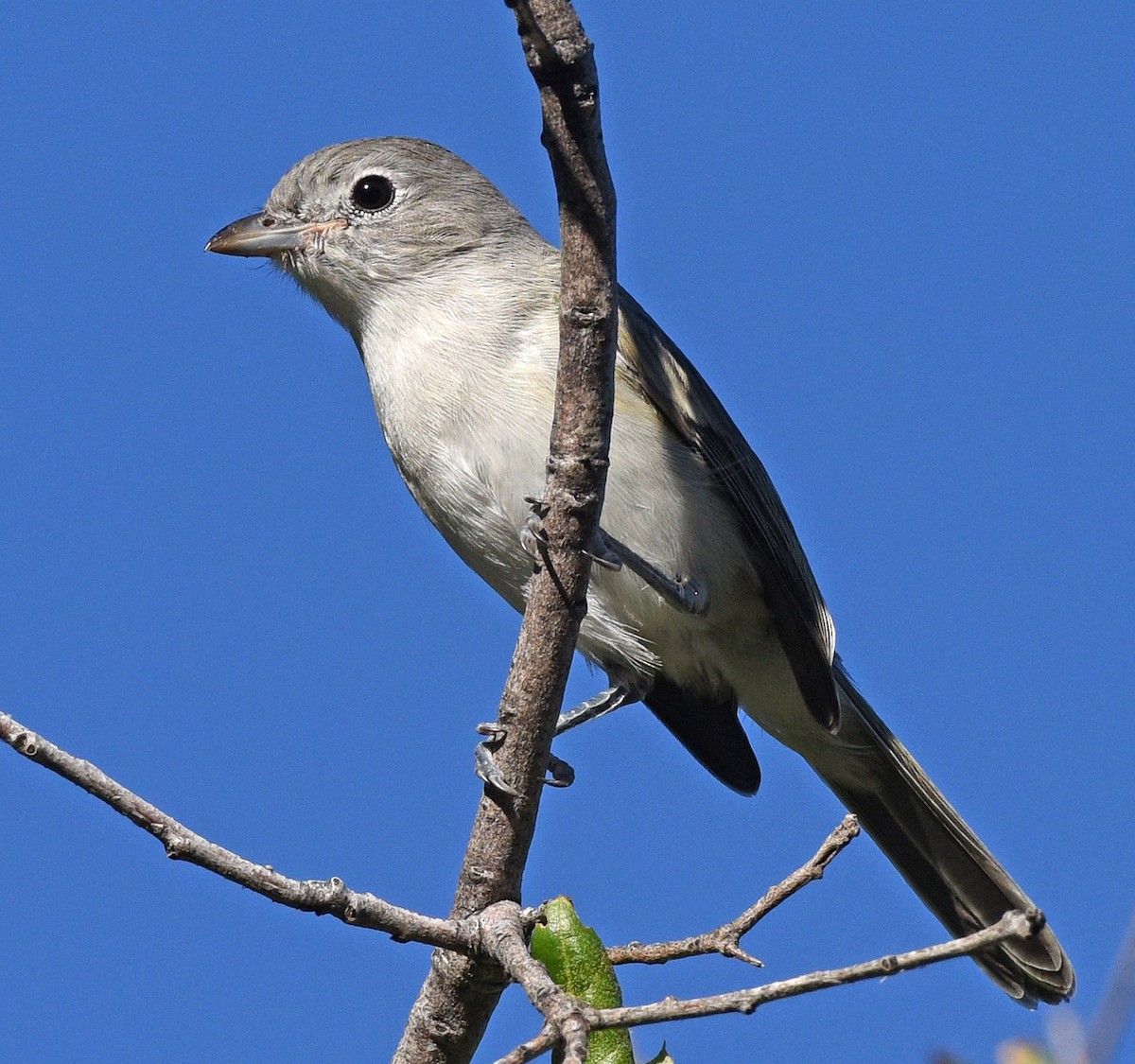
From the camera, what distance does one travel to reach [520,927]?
372 cm

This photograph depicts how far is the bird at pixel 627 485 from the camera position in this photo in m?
5.12

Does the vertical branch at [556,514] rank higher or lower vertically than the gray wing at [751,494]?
lower

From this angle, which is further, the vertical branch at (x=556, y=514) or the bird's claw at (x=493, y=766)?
the bird's claw at (x=493, y=766)

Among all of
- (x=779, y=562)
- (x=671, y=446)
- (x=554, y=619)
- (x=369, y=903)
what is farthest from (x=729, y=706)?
(x=369, y=903)

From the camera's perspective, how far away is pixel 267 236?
602 centimetres

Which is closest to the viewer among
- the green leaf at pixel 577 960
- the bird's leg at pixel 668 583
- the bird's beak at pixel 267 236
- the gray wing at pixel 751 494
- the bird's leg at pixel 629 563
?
the green leaf at pixel 577 960

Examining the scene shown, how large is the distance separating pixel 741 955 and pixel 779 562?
204 centimetres

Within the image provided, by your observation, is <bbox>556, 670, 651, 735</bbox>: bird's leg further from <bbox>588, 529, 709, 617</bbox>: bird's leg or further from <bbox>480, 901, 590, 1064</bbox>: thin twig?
<bbox>480, 901, 590, 1064</bbox>: thin twig

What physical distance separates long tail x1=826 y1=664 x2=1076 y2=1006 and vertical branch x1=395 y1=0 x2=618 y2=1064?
2.23m

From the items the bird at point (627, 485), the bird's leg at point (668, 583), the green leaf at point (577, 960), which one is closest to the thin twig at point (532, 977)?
the green leaf at point (577, 960)

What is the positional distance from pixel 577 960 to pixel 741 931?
694mm

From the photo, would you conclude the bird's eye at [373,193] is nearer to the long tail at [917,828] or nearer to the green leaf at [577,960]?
the long tail at [917,828]

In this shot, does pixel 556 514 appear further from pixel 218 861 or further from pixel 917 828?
pixel 917 828

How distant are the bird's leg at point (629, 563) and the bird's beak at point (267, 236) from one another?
1.92 meters
